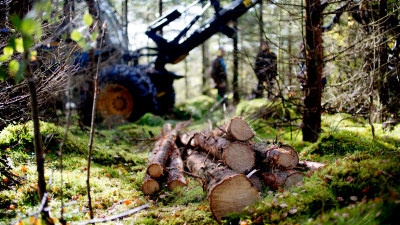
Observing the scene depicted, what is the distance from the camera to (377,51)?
6.91 metres

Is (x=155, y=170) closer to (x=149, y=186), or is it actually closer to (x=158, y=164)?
(x=158, y=164)

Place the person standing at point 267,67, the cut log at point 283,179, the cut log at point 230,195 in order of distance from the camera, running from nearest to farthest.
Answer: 1. the cut log at point 230,195
2. the cut log at point 283,179
3. the person standing at point 267,67

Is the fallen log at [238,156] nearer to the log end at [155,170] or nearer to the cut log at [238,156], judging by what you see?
the cut log at [238,156]

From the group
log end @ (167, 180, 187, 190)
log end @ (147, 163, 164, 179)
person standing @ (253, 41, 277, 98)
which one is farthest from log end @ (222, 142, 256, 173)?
person standing @ (253, 41, 277, 98)

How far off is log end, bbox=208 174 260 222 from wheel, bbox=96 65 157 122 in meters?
7.61

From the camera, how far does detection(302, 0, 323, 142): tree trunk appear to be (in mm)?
5848

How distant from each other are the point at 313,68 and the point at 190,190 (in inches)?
Answer: 130

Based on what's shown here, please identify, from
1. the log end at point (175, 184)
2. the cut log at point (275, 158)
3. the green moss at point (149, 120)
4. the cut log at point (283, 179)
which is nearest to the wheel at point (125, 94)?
the green moss at point (149, 120)

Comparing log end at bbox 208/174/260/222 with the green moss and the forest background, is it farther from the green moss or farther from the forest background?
the green moss

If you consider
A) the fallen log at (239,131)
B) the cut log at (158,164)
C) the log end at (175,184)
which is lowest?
the log end at (175,184)

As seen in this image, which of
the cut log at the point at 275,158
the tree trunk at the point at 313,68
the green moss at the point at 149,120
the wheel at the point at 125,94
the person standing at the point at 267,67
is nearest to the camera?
the cut log at the point at 275,158

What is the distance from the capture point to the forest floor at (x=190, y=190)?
3.09 metres

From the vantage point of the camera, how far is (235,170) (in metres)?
4.50

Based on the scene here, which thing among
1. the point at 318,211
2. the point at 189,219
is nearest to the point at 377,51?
the point at 318,211
